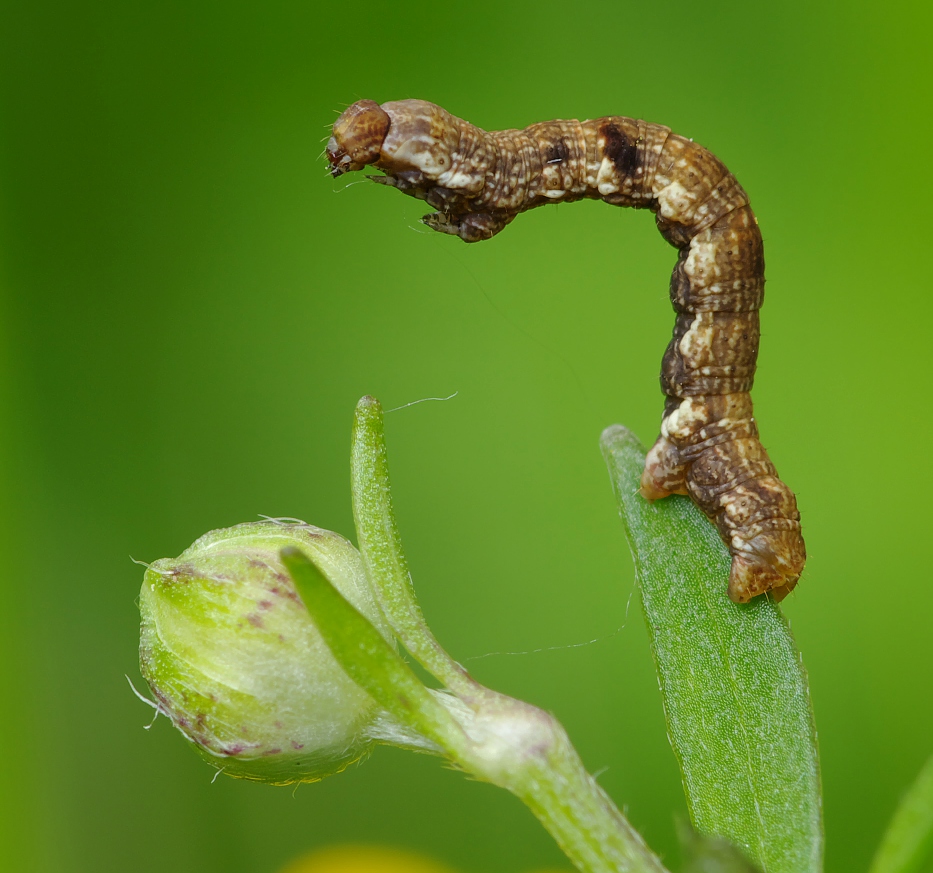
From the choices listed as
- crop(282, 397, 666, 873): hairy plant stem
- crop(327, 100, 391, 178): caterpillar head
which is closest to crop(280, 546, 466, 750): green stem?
crop(282, 397, 666, 873): hairy plant stem

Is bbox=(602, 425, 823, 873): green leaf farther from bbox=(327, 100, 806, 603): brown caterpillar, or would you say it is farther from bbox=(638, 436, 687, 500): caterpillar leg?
bbox=(327, 100, 806, 603): brown caterpillar

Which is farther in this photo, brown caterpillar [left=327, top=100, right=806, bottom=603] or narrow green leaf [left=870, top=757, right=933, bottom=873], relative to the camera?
brown caterpillar [left=327, top=100, right=806, bottom=603]

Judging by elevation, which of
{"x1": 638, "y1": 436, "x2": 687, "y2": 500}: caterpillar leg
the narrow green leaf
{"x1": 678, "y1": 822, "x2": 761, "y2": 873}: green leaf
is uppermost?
{"x1": 638, "y1": 436, "x2": 687, "y2": 500}: caterpillar leg

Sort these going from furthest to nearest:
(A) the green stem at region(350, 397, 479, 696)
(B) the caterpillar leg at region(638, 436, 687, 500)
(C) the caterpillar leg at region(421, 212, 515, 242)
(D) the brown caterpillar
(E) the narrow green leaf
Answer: (C) the caterpillar leg at region(421, 212, 515, 242) → (D) the brown caterpillar → (B) the caterpillar leg at region(638, 436, 687, 500) → (A) the green stem at region(350, 397, 479, 696) → (E) the narrow green leaf

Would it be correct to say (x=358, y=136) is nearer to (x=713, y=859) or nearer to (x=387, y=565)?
(x=387, y=565)

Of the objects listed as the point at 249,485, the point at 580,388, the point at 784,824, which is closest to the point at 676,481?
the point at 784,824

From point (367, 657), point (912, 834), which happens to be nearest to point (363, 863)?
point (367, 657)
